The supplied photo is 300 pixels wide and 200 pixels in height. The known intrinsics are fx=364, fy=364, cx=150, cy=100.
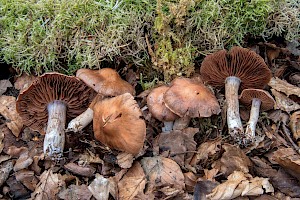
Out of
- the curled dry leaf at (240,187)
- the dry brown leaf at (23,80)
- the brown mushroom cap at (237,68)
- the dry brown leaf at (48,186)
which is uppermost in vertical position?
the brown mushroom cap at (237,68)

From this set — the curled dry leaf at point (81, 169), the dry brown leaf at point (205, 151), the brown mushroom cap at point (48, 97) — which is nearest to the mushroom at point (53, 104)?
the brown mushroom cap at point (48, 97)

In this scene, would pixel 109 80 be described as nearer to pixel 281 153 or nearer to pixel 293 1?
pixel 281 153

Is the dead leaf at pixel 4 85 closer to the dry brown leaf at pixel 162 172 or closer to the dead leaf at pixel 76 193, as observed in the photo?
the dead leaf at pixel 76 193

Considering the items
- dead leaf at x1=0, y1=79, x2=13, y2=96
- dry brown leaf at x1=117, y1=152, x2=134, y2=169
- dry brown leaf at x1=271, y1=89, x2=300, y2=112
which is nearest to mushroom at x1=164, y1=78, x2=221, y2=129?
dry brown leaf at x1=117, y1=152, x2=134, y2=169

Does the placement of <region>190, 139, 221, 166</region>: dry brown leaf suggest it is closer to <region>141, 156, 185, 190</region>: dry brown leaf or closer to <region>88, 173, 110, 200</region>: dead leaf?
<region>141, 156, 185, 190</region>: dry brown leaf

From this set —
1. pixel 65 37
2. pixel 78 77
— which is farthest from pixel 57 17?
pixel 78 77

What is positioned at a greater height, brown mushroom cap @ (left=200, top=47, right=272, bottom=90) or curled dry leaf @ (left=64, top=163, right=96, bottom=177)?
brown mushroom cap @ (left=200, top=47, right=272, bottom=90)
